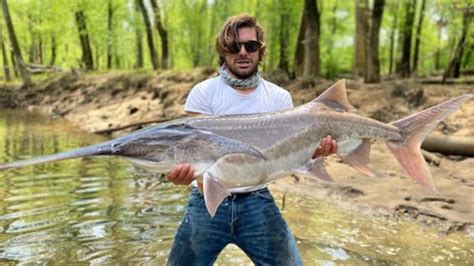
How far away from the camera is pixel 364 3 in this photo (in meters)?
18.5

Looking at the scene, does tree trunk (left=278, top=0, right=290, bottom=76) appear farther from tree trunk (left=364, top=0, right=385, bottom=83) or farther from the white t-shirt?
the white t-shirt

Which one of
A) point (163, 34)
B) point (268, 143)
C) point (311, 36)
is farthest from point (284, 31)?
point (268, 143)

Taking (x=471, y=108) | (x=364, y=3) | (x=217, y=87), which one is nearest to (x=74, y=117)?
(x=364, y=3)

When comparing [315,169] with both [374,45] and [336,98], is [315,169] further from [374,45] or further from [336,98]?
[374,45]

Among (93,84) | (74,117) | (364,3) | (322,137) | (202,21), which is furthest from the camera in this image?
(202,21)

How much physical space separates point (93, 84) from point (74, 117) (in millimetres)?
3782

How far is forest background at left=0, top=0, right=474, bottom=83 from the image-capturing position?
19.7 meters

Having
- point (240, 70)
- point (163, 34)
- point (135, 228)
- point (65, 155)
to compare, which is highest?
point (163, 34)

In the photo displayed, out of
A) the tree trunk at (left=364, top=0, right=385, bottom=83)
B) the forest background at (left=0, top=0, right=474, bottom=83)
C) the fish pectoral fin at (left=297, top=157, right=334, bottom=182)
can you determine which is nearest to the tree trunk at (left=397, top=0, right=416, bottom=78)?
the forest background at (left=0, top=0, right=474, bottom=83)

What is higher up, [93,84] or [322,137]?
[322,137]

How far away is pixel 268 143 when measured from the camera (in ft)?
10.3

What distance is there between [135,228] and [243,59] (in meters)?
4.23

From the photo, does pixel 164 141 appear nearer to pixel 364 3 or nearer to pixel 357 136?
pixel 357 136

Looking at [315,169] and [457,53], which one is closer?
[315,169]
